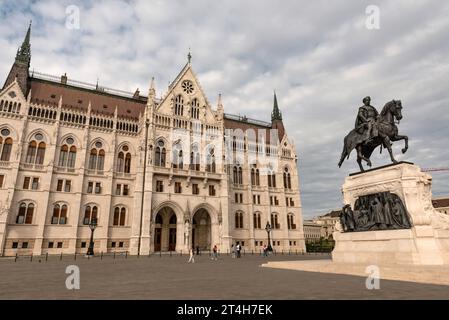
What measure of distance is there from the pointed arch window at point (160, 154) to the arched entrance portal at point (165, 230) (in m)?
6.88

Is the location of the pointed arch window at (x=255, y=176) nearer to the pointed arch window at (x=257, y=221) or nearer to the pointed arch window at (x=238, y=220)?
the pointed arch window at (x=257, y=221)

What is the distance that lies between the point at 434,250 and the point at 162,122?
37693 millimetres

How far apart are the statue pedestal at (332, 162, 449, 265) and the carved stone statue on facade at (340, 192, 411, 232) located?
21 cm

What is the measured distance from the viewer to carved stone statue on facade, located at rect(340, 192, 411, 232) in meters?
13.3

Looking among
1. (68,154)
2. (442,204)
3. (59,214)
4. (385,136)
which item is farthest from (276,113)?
(442,204)

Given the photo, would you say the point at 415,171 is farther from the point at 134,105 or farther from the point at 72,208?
the point at 134,105

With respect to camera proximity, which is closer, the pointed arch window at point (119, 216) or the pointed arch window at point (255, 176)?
the pointed arch window at point (119, 216)

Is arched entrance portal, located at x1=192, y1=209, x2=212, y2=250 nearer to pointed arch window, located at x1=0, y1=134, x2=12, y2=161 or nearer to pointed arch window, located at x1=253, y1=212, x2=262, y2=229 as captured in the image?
pointed arch window, located at x1=253, y1=212, x2=262, y2=229

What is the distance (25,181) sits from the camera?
36.8 meters

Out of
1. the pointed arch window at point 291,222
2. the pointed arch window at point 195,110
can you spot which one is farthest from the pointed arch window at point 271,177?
the pointed arch window at point 195,110

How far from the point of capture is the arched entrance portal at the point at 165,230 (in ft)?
137
